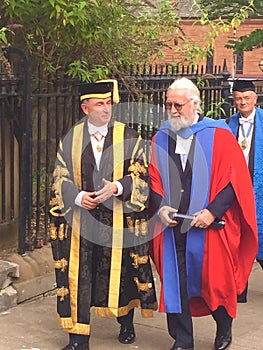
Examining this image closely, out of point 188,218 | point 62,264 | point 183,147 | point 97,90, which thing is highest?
point 97,90

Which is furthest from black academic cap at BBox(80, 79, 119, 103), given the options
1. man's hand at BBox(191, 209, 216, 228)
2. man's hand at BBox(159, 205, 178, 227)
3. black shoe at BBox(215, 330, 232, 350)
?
black shoe at BBox(215, 330, 232, 350)

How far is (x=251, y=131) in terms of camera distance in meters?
6.16

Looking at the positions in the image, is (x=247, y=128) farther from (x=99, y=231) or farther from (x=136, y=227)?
(x=99, y=231)

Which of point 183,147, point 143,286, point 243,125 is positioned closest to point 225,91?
point 243,125

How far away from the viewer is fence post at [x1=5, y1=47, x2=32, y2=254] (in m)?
6.31

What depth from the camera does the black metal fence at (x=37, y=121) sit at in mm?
6391

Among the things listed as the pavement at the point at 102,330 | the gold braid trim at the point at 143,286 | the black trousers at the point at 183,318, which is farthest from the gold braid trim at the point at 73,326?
the black trousers at the point at 183,318

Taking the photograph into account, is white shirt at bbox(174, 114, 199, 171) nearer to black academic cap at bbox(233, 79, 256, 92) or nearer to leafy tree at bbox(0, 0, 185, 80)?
black academic cap at bbox(233, 79, 256, 92)

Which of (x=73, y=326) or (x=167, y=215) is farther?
(x=73, y=326)

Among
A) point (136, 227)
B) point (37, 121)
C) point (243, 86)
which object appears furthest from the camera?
point (37, 121)

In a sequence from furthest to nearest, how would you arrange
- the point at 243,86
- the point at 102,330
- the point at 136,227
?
the point at 243,86, the point at 102,330, the point at 136,227

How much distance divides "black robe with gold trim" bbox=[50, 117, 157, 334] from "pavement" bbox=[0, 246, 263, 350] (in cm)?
39

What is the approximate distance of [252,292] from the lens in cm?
679

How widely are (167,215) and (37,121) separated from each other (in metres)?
2.29
